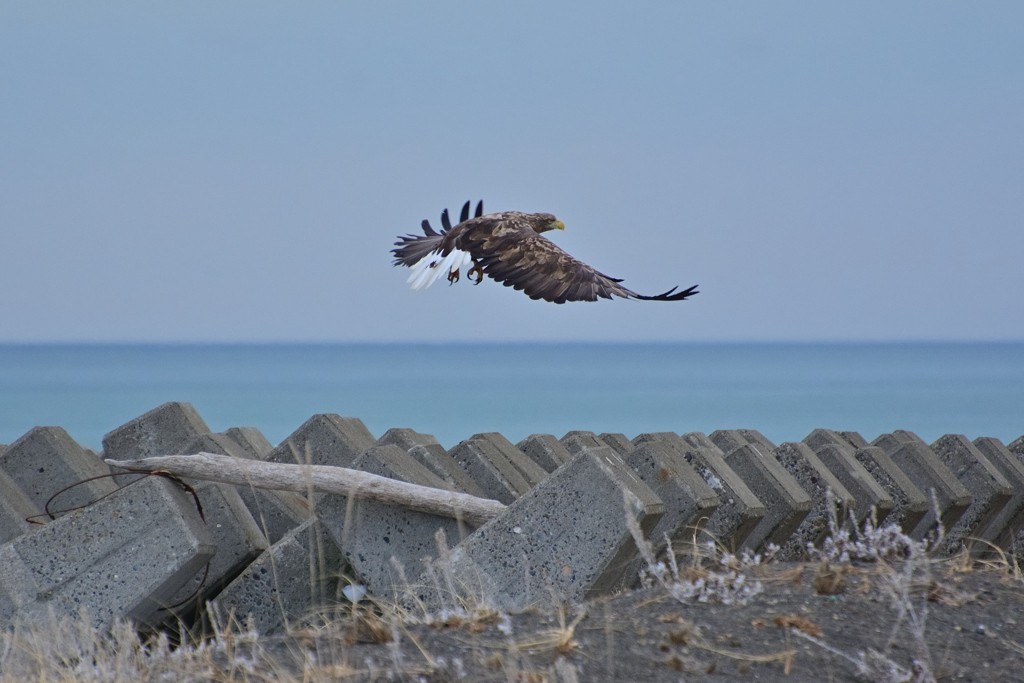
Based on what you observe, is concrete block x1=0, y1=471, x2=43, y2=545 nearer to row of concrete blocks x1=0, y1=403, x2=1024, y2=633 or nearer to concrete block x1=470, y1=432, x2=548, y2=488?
row of concrete blocks x1=0, y1=403, x2=1024, y2=633

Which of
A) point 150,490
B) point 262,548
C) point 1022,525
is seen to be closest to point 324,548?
point 262,548

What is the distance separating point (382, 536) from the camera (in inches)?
168

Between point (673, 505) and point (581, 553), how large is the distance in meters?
0.63

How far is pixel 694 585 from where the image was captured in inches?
128

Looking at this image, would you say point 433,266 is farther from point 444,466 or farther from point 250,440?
point 444,466

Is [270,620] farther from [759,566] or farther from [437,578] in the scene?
[759,566]

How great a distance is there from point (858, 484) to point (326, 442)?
8.99 feet

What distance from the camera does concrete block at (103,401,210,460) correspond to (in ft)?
18.8

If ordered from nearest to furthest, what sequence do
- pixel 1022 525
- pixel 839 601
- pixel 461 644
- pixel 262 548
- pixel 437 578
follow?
pixel 461 644 < pixel 839 601 < pixel 437 578 < pixel 262 548 < pixel 1022 525

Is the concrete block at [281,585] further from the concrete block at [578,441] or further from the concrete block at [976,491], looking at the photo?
the concrete block at [976,491]

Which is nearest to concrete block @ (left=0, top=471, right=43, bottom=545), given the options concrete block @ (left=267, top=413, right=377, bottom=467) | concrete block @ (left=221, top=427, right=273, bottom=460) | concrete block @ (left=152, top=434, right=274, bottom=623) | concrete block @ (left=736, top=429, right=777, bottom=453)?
concrete block @ (left=152, top=434, right=274, bottom=623)

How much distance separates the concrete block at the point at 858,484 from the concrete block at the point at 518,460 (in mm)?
1508

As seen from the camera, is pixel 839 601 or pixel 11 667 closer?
pixel 839 601

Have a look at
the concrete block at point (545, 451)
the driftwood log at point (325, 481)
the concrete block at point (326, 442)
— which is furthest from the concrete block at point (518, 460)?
the driftwood log at point (325, 481)
